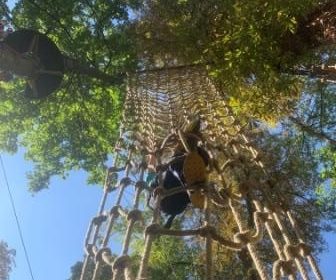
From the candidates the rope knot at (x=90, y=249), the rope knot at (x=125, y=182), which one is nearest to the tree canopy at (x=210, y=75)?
the rope knot at (x=125, y=182)

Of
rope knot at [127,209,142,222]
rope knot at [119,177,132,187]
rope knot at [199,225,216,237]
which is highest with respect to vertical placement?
rope knot at [119,177,132,187]

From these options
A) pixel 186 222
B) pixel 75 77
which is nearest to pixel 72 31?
pixel 75 77

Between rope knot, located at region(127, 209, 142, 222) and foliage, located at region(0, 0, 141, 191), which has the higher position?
foliage, located at region(0, 0, 141, 191)

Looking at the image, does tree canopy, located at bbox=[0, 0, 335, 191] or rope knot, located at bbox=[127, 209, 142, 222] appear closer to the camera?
rope knot, located at bbox=[127, 209, 142, 222]

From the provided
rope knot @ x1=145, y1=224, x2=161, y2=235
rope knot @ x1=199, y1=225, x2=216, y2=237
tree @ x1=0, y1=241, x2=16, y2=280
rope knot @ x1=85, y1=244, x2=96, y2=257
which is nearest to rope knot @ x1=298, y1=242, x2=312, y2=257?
rope knot @ x1=199, y1=225, x2=216, y2=237

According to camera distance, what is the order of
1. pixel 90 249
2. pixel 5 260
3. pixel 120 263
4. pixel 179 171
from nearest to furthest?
pixel 120 263 → pixel 90 249 → pixel 179 171 → pixel 5 260

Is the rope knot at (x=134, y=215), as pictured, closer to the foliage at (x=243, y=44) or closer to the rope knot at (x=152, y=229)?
the rope knot at (x=152, y=229)

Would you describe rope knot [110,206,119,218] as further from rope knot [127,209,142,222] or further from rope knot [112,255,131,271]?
rope knot [112,255,131,271]

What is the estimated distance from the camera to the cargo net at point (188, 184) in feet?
7.75

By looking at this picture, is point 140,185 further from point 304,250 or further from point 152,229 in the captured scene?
point 304,250

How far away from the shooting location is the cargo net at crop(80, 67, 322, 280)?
7.75 feet

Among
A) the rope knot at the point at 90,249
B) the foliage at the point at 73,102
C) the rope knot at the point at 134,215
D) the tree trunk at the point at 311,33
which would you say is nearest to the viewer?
the rope knot at the point at 134,215

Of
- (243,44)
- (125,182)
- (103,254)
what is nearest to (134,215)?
(103,254)

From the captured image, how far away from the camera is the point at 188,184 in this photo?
3062 millimetres
